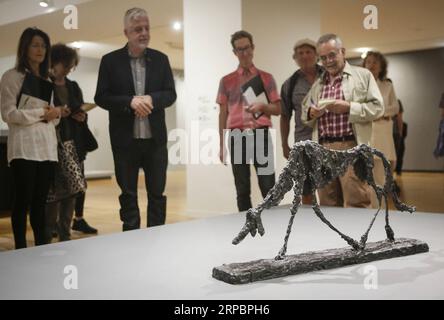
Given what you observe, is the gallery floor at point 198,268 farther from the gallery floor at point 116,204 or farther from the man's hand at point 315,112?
the gallery floor at point 116,204

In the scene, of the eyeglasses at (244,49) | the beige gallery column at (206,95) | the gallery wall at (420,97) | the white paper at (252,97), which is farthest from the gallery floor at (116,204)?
the gallery wall at (420,97)

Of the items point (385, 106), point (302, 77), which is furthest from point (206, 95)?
point (302, 77)

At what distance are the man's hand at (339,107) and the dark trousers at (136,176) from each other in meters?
0.80

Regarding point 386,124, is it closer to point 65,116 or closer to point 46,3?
point 65,116

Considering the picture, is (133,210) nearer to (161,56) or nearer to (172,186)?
→ (161,56)

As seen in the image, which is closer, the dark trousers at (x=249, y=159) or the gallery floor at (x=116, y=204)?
the dark trousers at (x=249, y=159)

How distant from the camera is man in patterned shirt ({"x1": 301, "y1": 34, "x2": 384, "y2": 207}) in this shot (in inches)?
97.6

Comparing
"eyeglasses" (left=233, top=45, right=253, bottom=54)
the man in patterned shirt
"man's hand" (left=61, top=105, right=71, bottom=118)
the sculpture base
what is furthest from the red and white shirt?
the sculpture base

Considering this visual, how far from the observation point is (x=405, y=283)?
1.34 meters

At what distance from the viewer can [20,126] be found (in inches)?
100.0

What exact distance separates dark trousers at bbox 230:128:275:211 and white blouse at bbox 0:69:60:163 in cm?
101

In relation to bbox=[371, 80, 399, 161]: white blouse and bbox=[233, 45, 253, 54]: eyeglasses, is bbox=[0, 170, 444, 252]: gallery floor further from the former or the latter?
bbox=[233, 45, 253, 54]: eyeglasses

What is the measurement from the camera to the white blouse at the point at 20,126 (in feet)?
8.17
